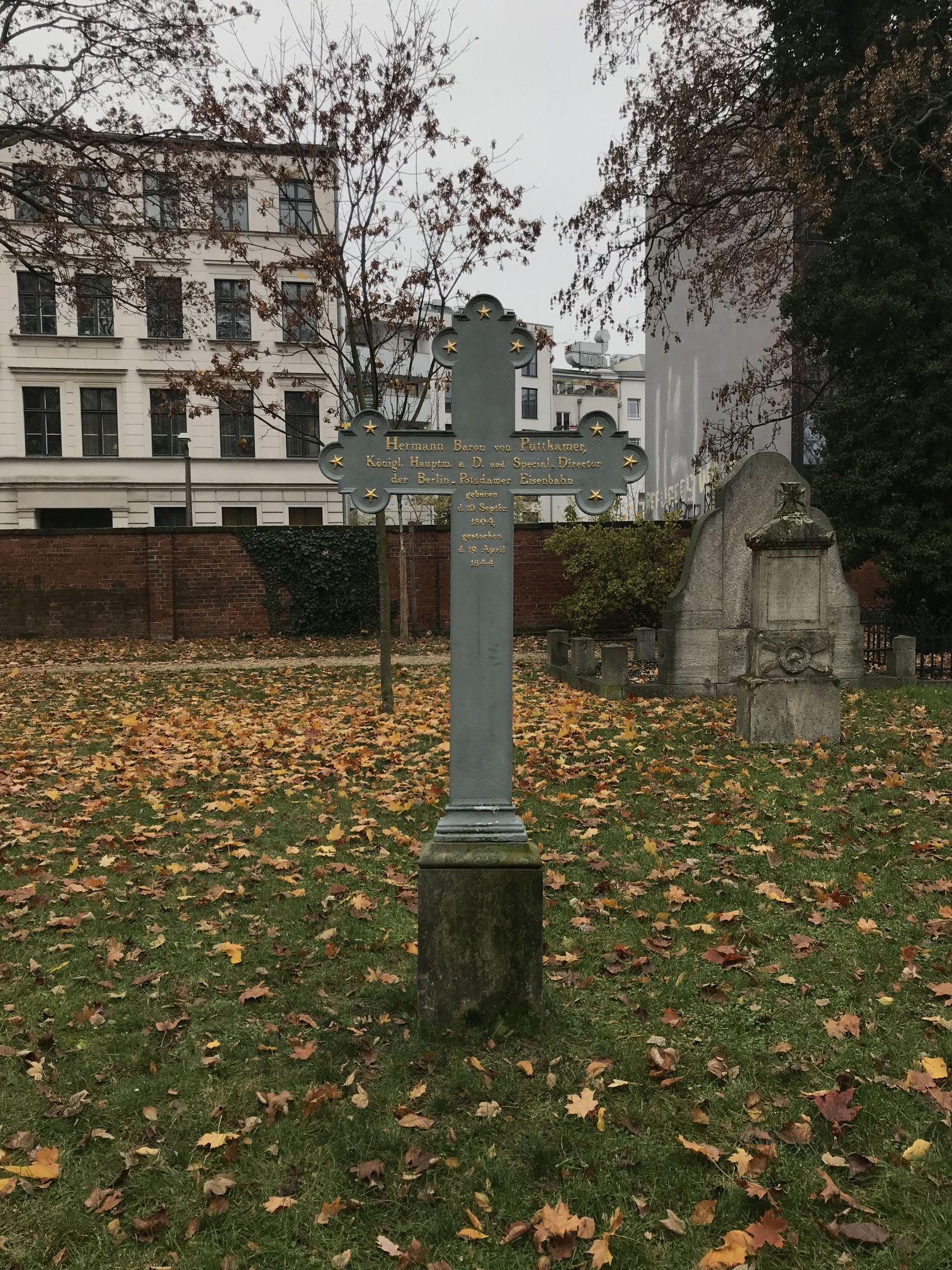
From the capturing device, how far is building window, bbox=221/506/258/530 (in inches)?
1293

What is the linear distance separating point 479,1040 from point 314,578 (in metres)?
18.4

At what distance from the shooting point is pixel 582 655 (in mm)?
12734

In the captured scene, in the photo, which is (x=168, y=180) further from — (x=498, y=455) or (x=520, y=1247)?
(x=520, y=1247)

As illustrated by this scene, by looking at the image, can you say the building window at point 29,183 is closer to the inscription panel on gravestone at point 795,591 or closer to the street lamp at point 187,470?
the inscription panel on gravestone at point 795,591

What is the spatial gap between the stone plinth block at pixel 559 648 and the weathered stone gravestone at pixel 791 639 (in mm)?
5012

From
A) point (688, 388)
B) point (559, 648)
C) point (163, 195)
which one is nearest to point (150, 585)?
point (163, 195)

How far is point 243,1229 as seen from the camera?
259 cm

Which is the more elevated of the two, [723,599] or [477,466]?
[477,466]

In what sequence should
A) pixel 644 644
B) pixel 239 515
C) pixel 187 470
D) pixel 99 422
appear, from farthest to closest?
pixel 239 515
pixel 99 422
pixel 187 470
pixel 644 644

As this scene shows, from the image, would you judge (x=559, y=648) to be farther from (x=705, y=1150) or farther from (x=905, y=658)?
Answer: (x=705, y=1150)

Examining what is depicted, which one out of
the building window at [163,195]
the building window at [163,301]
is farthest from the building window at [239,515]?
the building window at [163,195]

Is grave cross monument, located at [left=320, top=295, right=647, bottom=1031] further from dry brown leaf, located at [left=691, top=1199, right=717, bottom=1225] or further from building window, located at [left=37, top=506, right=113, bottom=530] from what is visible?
building window, located at [left=37, top=506, right=113, bottom=530]

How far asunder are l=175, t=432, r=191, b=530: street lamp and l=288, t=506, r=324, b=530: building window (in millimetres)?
3490

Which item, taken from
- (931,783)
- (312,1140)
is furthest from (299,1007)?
(931,783)
